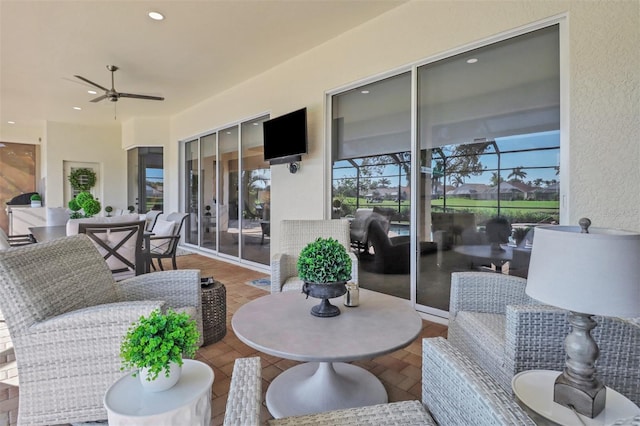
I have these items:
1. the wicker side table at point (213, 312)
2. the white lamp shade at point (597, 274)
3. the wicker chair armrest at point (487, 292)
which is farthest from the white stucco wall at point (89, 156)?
the white lamp shade at point (597, 274)

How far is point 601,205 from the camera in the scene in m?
2.15

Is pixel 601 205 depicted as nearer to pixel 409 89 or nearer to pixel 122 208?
pixel 409 89

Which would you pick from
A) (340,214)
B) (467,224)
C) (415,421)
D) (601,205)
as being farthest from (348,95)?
(415,421)

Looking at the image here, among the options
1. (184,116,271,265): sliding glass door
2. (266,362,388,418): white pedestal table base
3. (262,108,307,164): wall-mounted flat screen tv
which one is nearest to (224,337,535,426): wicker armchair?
(266,362,388,418): white pedestal table base

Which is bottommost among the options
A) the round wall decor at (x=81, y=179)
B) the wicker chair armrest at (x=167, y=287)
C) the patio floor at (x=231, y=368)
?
the patio floor at (x=231, y=368)

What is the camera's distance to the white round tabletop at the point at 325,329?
52.8 inches

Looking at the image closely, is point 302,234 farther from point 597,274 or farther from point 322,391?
point 597,274

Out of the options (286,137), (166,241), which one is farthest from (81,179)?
(286,137)

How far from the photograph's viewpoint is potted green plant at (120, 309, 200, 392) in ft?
3.35

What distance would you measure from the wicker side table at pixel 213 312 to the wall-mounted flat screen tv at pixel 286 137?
6.71 feet

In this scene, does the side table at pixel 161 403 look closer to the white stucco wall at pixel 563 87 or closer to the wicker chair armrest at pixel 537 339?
the wicker chair armrest at pixel 537 339

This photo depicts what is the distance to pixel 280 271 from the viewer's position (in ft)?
8.82

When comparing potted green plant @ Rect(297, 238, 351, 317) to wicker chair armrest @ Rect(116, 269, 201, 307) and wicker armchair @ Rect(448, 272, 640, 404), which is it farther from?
wicker chair armrest @ Rect(116, 269, 201, 307)

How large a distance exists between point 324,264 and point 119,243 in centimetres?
215
